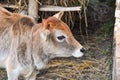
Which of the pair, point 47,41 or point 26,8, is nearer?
point 47,41

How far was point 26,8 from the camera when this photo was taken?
6477 mm

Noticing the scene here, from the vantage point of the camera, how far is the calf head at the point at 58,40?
16.2ft

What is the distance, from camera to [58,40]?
4961 mm

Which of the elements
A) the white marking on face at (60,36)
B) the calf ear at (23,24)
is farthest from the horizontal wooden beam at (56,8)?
the white marking on face at (60,36)

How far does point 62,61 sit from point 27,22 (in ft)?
5.24

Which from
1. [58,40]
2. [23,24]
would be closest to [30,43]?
[23,24]

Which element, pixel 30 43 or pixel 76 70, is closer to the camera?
pixel 30 43

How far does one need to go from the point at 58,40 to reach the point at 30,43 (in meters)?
0.39

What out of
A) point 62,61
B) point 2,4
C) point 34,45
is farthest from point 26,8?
point 34,45

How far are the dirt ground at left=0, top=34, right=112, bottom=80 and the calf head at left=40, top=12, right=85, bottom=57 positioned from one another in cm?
124

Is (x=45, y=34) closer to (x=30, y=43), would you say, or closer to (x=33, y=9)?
(x=30, y=43)

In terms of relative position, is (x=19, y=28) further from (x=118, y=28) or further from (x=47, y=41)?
(x=118, y=28)

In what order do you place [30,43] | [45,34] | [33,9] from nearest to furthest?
[45,34], [30,43], [33,9]

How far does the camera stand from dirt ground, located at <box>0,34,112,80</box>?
6215 mm
